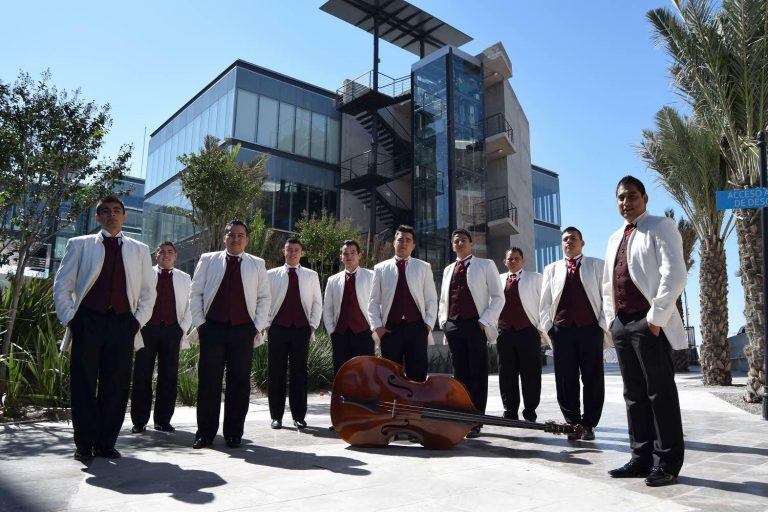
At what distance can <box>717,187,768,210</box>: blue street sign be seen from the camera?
6.73 metres

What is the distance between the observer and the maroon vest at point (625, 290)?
12.6ft

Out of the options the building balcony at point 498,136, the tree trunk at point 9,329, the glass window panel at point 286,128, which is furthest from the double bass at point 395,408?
the glass window panel at point 286,128

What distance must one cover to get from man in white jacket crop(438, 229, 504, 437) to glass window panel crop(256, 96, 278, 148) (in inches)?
861

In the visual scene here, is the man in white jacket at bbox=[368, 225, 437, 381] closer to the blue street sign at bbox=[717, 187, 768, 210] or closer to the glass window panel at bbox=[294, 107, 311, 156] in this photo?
the blue street sign at bbox=[717, 187, 768, 210]

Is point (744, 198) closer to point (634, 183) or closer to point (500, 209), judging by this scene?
point (634, 183)

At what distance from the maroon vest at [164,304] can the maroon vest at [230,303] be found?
1.47 m

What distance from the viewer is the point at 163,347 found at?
6.29 meters

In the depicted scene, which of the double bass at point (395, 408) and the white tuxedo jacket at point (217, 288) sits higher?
the white tuxedo jacket at point (217, 288)

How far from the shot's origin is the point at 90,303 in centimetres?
435

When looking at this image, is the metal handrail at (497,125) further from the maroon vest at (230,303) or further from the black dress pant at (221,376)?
the black dress pant at (221,376)

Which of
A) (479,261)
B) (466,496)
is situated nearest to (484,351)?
(479,261)

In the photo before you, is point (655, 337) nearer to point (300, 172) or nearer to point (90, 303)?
point (90, 303)

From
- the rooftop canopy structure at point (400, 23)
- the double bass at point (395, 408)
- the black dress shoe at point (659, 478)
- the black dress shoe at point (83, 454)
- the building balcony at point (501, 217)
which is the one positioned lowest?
the black dress shoe at point (83, 454)

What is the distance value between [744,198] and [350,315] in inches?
192
